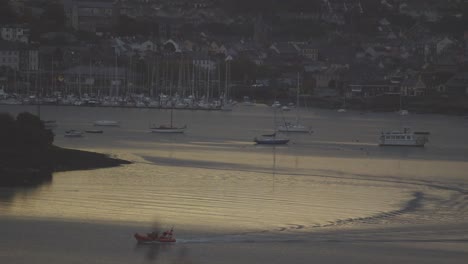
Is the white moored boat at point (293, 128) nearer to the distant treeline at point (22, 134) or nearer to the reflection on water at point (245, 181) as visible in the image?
the reflection on water at point (245, 181)

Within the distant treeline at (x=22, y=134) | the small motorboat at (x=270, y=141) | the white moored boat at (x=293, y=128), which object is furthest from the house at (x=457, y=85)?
the distant treeline at (x=22, y=134)

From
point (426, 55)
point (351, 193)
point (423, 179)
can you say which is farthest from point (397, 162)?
point (426, 55)

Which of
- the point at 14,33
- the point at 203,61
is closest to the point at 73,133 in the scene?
the point at 203,61

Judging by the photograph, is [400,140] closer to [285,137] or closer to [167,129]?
[285,137]

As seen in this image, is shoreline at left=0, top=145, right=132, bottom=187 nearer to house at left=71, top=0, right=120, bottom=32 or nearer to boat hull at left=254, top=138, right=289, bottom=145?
boat hull at left=254, top=138, right=289, bottom=145

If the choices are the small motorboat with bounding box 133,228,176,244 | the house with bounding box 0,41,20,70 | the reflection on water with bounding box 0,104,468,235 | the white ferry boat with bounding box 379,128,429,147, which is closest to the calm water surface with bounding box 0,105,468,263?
the reflection on water with bounding box 0,104,468,235

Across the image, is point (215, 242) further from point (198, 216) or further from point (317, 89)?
point (317, 89)
